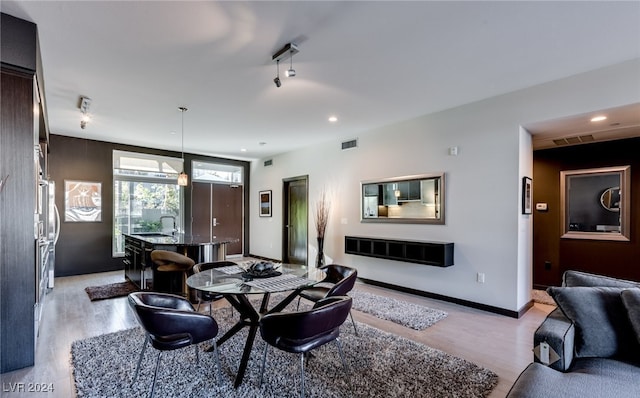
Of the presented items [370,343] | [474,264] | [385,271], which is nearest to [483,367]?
[370,343]

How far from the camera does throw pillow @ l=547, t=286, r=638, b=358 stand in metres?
1.78

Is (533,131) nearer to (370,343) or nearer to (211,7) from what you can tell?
(370,343)

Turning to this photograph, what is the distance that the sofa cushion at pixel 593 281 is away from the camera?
2.04 metres

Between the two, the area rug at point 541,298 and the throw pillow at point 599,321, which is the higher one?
the throw pillow at point 599,321

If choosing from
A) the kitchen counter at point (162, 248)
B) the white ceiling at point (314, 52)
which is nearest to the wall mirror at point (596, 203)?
the white ceiling at point (314, 52)

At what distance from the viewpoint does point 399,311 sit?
382 centimetres

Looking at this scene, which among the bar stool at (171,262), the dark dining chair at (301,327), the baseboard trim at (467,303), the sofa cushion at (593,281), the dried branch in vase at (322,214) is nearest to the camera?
the dark dining chair at (301,327)

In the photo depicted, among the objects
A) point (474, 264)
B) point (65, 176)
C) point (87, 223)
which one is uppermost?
point (65, 176)

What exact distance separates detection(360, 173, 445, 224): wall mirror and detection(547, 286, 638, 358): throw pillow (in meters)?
2.46

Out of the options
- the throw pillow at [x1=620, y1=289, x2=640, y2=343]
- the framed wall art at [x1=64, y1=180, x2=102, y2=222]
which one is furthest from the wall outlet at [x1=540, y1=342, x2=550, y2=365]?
the framed wall art at [x1=64, y1=180, x2=102, y2=222]

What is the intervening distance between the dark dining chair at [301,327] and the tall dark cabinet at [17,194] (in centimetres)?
207

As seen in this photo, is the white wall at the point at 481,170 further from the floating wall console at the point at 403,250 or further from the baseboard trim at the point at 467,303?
the floating wall console at the point at 403,250

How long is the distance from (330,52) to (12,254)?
3128mm

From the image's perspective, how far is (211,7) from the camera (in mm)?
2170
